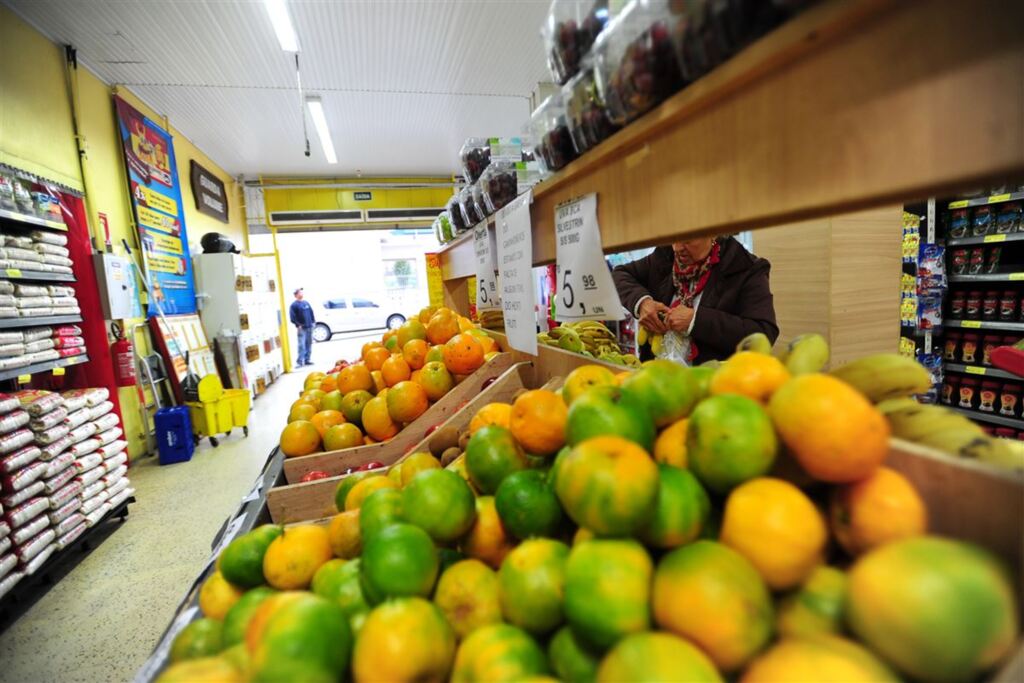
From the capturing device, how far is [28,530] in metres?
2.62

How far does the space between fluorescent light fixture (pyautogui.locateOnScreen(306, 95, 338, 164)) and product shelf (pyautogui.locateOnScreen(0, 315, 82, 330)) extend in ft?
12.6

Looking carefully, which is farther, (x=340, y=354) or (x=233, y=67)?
(x=340, y=354)

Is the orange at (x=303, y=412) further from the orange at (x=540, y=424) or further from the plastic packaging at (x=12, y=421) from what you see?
the plastic packaging at (x=12, y=421)

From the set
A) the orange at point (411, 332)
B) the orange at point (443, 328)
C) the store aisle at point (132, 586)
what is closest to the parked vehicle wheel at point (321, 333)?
the store aisle at point (132, 586)

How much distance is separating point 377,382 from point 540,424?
129 centimetres

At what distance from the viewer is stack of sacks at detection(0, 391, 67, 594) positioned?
2.54m

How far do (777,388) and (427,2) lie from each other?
4.85 m

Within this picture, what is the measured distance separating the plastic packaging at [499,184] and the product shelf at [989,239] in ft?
11.9

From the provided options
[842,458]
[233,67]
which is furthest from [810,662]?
[233,67]

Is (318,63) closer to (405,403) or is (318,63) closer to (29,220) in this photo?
(29,220)

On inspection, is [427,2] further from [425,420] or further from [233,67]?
[425,420]

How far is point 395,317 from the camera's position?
16.2 meters

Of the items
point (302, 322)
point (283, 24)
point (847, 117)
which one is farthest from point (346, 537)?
point (302, 322)

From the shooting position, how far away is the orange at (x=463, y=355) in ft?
5.93
